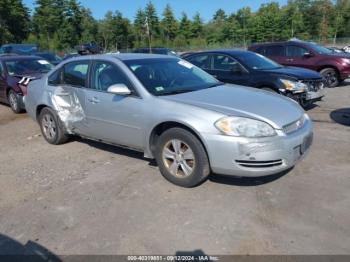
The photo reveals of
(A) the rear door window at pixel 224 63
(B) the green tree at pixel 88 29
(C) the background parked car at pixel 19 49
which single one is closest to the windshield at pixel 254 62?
(A) the rear door window at pixel 224 63

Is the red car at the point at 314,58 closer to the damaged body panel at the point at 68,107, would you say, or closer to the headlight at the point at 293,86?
the headlight at the point at 293,86

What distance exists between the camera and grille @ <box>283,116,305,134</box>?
4.00 meters

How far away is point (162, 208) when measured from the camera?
12.7 ft

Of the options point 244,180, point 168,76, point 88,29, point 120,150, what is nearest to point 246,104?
point 244,180

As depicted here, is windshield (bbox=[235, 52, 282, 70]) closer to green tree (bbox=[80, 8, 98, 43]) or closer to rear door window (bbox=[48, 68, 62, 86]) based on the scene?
rear door window (bbox=[48, 68, 62, 86])

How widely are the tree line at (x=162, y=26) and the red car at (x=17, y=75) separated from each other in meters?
54.4

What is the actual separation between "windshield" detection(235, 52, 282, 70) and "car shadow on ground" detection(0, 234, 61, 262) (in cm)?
624

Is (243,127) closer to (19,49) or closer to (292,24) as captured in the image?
(19,49)

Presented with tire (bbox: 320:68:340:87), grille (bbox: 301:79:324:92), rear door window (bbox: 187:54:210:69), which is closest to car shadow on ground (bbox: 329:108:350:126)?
grille (bbox: 301:79:324:92)

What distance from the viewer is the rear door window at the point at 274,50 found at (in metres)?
12.4

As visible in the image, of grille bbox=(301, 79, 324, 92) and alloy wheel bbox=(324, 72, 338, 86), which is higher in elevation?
grille bbox=(301, 79, 324, 92)

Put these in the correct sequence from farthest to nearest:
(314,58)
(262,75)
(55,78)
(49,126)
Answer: (314,58)
(262,75)
(49,126)
(55,78)

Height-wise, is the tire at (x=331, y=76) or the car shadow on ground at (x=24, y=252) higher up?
the tire at (x=331, y=76)

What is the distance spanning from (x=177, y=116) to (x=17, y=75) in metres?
6.90
